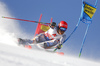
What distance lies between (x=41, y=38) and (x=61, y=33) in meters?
0.83

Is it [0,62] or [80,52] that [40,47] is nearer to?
[80,52]

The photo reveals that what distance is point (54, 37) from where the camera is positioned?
6113 millimetres

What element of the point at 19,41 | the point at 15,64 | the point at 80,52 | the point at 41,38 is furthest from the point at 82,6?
the point at 15,64

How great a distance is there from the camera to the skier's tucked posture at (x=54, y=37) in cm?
585

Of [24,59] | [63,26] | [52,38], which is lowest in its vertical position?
[24,59]

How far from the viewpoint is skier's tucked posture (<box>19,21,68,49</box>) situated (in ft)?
19.2

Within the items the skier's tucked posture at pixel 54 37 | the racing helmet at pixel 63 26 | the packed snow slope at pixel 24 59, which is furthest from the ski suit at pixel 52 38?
the packed snow slope at pixel 24 59

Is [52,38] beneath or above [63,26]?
beneath

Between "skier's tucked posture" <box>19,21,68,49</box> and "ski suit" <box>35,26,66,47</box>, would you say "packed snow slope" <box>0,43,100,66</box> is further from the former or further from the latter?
"ski suit" <box>35,26,66,47</box>

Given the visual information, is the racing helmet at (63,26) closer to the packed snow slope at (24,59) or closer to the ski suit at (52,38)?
the ski suit at (52,38)

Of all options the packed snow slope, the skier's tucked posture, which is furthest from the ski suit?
the packed snow slope

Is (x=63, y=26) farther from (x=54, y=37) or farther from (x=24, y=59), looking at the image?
(x=24, y=59)

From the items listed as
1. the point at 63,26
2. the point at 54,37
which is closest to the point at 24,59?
the point at 63,26

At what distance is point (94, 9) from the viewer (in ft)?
25.6
